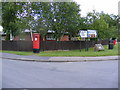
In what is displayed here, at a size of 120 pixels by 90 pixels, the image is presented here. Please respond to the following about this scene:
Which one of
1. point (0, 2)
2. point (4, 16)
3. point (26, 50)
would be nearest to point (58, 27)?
point (26, 50)

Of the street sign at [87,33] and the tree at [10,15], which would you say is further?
the tree at [10,15]

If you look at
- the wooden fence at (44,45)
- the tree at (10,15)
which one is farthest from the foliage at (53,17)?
the wooden fence at (44,45)

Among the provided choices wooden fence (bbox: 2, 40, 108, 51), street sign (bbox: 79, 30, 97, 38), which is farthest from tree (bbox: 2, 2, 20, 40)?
street sign (bbox: 79, 30, 97, 38)

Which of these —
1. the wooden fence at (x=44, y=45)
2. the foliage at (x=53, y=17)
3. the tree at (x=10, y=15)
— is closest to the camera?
the foliage at (x=53, y=17)

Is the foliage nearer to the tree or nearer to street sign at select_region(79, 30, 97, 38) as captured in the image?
the tree

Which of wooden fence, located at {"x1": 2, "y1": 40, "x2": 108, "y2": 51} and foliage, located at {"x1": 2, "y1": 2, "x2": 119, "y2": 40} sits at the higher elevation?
foliage, located at {"x1": 2, "y1": 2, "x2": 119, "y2": 40}

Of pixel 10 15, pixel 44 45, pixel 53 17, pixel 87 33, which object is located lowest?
pixel 44 45

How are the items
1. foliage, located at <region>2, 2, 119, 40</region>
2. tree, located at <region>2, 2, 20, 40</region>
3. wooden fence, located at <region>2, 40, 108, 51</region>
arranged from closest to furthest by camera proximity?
foliage, located at <region>2, 2, 119, 40</region> < wooden fence, located at <region>2, 40, 108, 51</region> < tree, located at <region>2, 2, 20, 40</region>

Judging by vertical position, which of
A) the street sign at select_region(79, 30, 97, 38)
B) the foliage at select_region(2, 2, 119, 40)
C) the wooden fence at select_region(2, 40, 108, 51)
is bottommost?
the wooden fence at select_region(2, 40, 108, 51)

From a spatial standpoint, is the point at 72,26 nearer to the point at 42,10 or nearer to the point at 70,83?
the point at 42,10

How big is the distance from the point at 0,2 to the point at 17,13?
453 centimetres

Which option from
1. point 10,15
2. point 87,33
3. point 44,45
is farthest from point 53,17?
point 10,15

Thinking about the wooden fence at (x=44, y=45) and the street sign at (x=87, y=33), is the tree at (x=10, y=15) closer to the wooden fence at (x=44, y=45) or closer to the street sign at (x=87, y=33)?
the wooden fence at (x=44, y=45)

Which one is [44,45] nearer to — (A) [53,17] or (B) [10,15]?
(A) [53,17]
